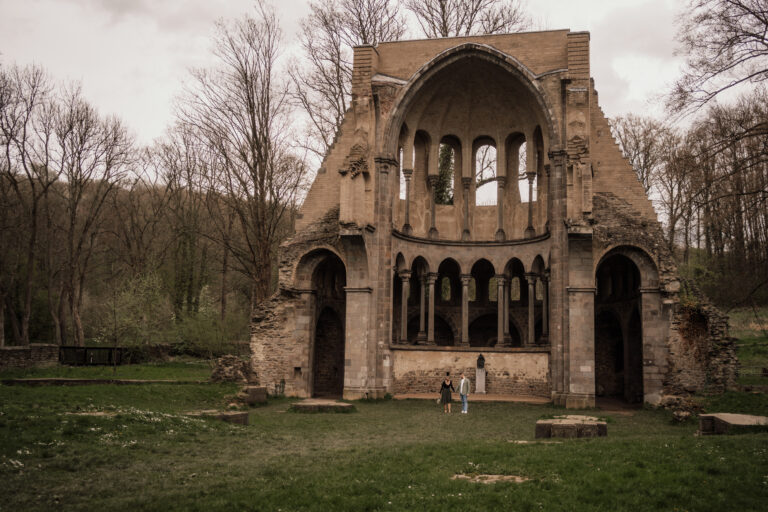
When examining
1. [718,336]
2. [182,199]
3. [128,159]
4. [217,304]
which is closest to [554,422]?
[718,336]

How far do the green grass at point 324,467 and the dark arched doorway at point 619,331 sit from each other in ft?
37.3

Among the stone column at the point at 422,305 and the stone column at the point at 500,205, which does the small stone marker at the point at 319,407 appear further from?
the stone column at the point at 500,205

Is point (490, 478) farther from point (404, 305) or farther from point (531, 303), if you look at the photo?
point (531, 303)

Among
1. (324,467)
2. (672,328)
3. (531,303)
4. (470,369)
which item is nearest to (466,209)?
(531,303)

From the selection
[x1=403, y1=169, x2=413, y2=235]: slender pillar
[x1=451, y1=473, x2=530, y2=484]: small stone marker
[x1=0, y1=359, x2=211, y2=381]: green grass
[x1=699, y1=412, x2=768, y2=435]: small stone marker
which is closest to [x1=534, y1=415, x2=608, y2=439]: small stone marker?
[x1=699, y1=412, x2=768, y2=435]: small stone marker

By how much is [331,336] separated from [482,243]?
7.50 meters

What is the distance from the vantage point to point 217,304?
4612cm

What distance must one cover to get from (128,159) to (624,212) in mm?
27702

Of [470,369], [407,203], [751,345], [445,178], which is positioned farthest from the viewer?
[445,178]

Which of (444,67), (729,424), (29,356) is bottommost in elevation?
(729,424)

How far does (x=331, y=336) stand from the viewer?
28422mm

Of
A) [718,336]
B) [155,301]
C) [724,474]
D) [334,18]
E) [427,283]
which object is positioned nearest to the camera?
[724,474]

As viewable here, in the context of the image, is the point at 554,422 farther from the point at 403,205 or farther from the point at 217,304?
the point at 217,304

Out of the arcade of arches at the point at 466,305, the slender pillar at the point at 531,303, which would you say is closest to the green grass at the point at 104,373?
the arcade of arches at the point at 466,305
